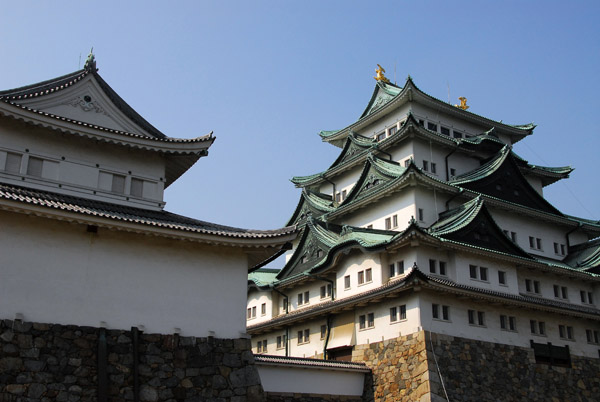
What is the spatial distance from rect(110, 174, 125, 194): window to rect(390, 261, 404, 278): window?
50.8 feet

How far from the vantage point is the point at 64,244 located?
17.2m

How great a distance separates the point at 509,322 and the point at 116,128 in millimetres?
21796

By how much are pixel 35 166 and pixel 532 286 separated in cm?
2699

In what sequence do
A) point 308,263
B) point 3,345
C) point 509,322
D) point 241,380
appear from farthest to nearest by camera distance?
point 308,263
point 509,322
point 241,380
point 3,345

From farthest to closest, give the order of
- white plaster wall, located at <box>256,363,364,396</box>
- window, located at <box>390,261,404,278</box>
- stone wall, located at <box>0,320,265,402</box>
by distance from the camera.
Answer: window, located at <box>390,261,404,278</box>, white plaster wall, located at <box>256,363,364,396</box>, stone wall, located at <box>0,320,265,402</box>

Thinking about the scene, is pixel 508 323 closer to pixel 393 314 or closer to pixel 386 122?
pixel 393 314

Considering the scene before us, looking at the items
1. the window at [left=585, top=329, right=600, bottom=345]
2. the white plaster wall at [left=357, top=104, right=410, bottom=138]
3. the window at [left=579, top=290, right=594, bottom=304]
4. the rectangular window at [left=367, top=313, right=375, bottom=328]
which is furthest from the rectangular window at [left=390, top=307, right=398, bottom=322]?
the white plaster wall at [left=357, top=104, right=410, bottom=138]

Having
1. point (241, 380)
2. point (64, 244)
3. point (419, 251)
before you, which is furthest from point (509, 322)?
point (64, 244)

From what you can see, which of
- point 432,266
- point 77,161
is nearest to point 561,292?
point 432,266

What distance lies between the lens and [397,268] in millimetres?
30609

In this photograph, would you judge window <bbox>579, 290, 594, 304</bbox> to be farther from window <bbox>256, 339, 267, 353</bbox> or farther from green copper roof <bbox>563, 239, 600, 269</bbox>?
window <bbox>256, 339, 267, 353</bbox>

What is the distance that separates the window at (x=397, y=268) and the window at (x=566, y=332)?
10.2 m

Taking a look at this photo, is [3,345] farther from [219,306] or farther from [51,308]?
[219,306]

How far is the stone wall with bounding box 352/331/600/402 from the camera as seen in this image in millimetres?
26797
